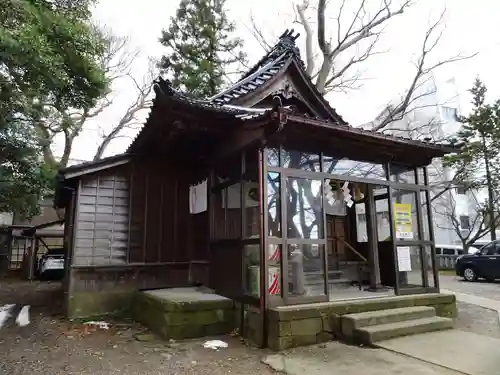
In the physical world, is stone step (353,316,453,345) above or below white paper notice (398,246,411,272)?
below

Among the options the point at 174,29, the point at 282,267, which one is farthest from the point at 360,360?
the point at 174,29

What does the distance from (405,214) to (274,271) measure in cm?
286

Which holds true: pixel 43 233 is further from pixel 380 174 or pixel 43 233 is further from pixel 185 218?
pixel 380 174

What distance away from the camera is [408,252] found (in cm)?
611

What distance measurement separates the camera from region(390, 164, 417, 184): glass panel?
6355mm

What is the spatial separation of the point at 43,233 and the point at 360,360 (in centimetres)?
1651

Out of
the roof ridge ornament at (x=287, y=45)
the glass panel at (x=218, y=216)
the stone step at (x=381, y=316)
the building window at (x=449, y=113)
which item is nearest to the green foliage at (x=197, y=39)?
the roof ridge ornament at (x=287, y=45)

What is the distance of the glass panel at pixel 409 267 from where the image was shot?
19.6ft

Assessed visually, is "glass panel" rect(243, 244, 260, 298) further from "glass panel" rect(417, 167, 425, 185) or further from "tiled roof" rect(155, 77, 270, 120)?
"glass panel" rect(417, 167, 425, 185)

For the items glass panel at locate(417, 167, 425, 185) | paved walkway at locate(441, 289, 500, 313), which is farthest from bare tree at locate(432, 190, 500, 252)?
glass panel at locate(417, 167, 425, 185)

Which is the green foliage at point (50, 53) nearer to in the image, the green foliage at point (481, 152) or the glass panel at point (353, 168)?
the glass panel at point (353, 168)

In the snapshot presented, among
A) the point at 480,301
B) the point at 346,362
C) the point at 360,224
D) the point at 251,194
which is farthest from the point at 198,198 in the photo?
the point at 480,301

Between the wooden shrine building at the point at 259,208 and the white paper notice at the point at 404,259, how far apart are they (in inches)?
1.0

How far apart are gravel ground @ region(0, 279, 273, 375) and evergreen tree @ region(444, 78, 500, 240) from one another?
48.5ft
